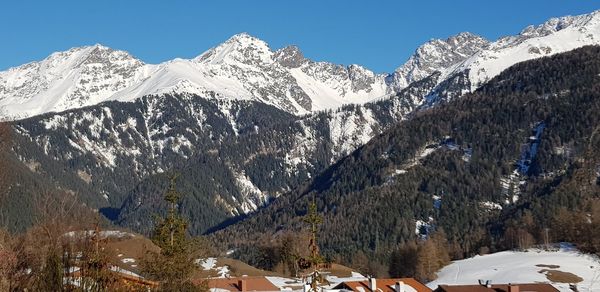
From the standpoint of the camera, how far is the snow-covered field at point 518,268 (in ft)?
461

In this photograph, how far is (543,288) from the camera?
102 meters

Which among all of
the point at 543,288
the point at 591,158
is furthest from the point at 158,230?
the point at 543,288

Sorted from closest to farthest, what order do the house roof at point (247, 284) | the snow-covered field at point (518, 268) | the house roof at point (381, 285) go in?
the house roof at point (247, 284)
the house roof at point (381, 285)
the snow-covered field at point (518, 268)

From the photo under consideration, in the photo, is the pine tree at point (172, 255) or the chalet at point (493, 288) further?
the chalet at point (493, 288)

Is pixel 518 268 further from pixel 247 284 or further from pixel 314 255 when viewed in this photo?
pixel 314 255

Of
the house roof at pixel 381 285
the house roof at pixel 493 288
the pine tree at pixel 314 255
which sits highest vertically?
the pine tree at pixel 314 255

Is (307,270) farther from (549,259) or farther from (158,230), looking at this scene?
(549,259)

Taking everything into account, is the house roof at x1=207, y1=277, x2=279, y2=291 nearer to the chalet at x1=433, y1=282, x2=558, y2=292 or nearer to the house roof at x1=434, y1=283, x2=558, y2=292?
the house roof at x1=434, y1=283, x2=558, y2=292

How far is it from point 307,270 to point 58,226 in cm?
547

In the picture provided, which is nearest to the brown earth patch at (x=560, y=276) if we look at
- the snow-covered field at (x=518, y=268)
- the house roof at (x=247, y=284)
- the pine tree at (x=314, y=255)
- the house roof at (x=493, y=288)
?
the snow-covered field at (x=518, y=268)

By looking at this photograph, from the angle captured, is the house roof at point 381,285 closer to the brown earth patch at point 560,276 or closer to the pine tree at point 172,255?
the brown earth patch at point 560,276

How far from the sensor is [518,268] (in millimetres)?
152125

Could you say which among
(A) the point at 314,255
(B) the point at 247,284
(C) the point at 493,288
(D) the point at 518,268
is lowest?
(C) the point at 493,288

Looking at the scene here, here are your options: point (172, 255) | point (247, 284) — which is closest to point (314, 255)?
point (172, 255)
